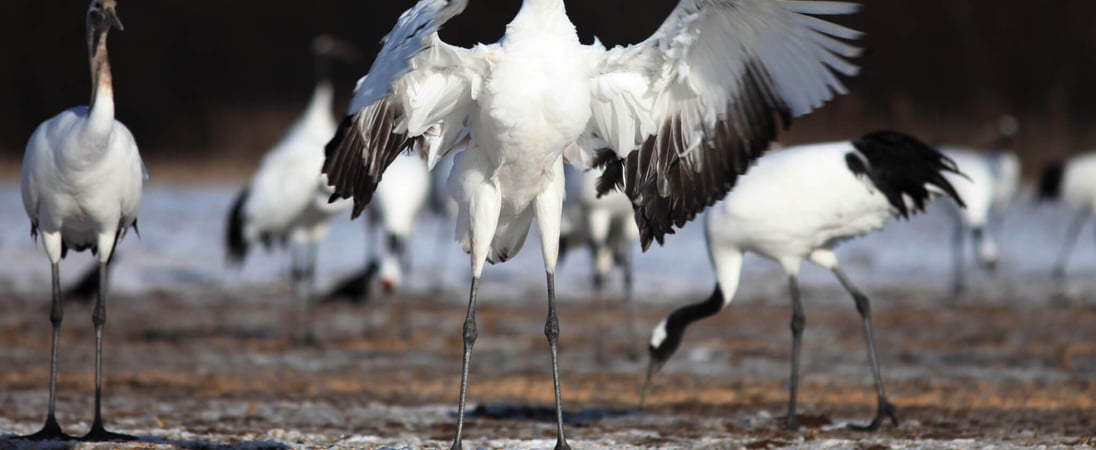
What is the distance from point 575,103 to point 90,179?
7.94ft

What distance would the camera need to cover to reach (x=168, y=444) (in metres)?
5.62

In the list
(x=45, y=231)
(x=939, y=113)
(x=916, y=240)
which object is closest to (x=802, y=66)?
(x=45, y=231)

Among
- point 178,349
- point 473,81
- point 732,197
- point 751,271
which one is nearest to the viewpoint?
point 473,81

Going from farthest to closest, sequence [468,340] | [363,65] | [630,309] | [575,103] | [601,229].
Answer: [363,65], [601,229], [630,309], [468,340], [575,103]

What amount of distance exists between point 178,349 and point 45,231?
4788 mm

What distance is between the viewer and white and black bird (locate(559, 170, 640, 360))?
36.7 ft

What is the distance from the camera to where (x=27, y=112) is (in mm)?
26734

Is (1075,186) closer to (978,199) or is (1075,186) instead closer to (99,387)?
(978,199)

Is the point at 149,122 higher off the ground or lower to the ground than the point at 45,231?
higher

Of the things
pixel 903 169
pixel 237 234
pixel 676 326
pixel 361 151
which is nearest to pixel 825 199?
pixel 903 169

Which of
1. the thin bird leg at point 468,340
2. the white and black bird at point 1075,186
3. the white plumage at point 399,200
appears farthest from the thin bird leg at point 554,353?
the white and black bird at point 1075,186

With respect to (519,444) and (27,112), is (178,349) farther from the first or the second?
(27,112)

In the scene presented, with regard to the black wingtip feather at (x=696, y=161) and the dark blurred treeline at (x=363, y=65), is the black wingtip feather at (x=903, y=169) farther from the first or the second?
the dark blurred treeline at (x=363, y=65)

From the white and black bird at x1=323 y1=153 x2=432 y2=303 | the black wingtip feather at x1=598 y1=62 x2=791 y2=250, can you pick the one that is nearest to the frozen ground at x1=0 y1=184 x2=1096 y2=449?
the white and black bird at x1=323 y1=153 x2=432 y2=303
